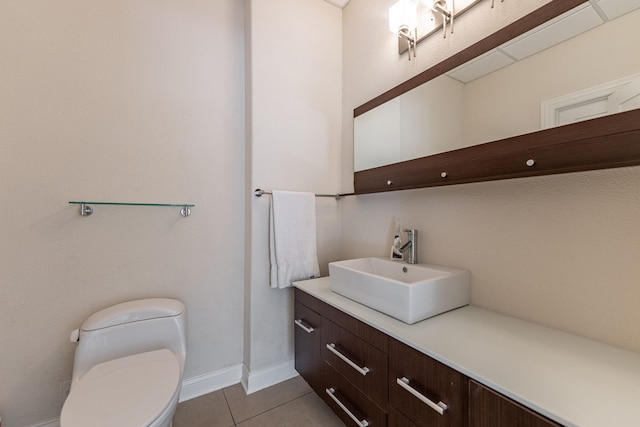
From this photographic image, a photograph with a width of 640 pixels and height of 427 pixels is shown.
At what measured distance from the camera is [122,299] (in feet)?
4.47

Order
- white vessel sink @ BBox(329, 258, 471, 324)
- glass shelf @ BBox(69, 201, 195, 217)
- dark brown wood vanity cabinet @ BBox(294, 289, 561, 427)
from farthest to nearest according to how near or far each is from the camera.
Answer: glass shelf @ BBox(69, 201, 195, 217), white vessel sink @ BBox(329, 258, 471, 324), dark brown wood vanity cabinet @ BBox(294, 289, 561, 427)

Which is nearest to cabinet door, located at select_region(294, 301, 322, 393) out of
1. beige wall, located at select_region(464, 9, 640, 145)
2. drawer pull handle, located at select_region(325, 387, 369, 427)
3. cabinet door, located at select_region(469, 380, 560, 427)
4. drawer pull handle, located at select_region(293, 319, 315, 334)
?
drawer pull handle, located at select_region(293, 319, 315, 334)

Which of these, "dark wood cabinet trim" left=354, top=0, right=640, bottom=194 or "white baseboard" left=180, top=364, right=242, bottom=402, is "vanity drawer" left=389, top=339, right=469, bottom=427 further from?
"white baseboard" left=180, top=364, right=242, bottom=402

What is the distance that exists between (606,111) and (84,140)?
84.1 inches

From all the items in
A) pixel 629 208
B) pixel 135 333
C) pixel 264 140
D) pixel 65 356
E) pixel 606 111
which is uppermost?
pixel 264 140

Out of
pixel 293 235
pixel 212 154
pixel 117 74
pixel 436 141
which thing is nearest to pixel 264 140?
pixel 212 154

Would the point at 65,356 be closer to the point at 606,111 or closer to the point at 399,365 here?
the point at 399,365

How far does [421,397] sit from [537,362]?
34 centimetres

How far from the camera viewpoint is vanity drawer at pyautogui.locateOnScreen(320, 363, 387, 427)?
100cm

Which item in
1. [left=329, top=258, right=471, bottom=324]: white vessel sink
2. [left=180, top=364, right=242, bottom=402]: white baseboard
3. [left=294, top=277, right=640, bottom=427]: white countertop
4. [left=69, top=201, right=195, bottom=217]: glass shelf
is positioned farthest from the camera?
[left=180, top=364, right=242, bottom=402]: white baseboard

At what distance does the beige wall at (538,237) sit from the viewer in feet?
2.55

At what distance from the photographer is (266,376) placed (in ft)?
5.35

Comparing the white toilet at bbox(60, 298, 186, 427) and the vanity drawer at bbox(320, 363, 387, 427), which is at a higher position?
the white toilet at bbox(60, 298, 186, 427)

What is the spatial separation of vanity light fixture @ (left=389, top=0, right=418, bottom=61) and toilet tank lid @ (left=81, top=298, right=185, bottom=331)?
75.3 inches
